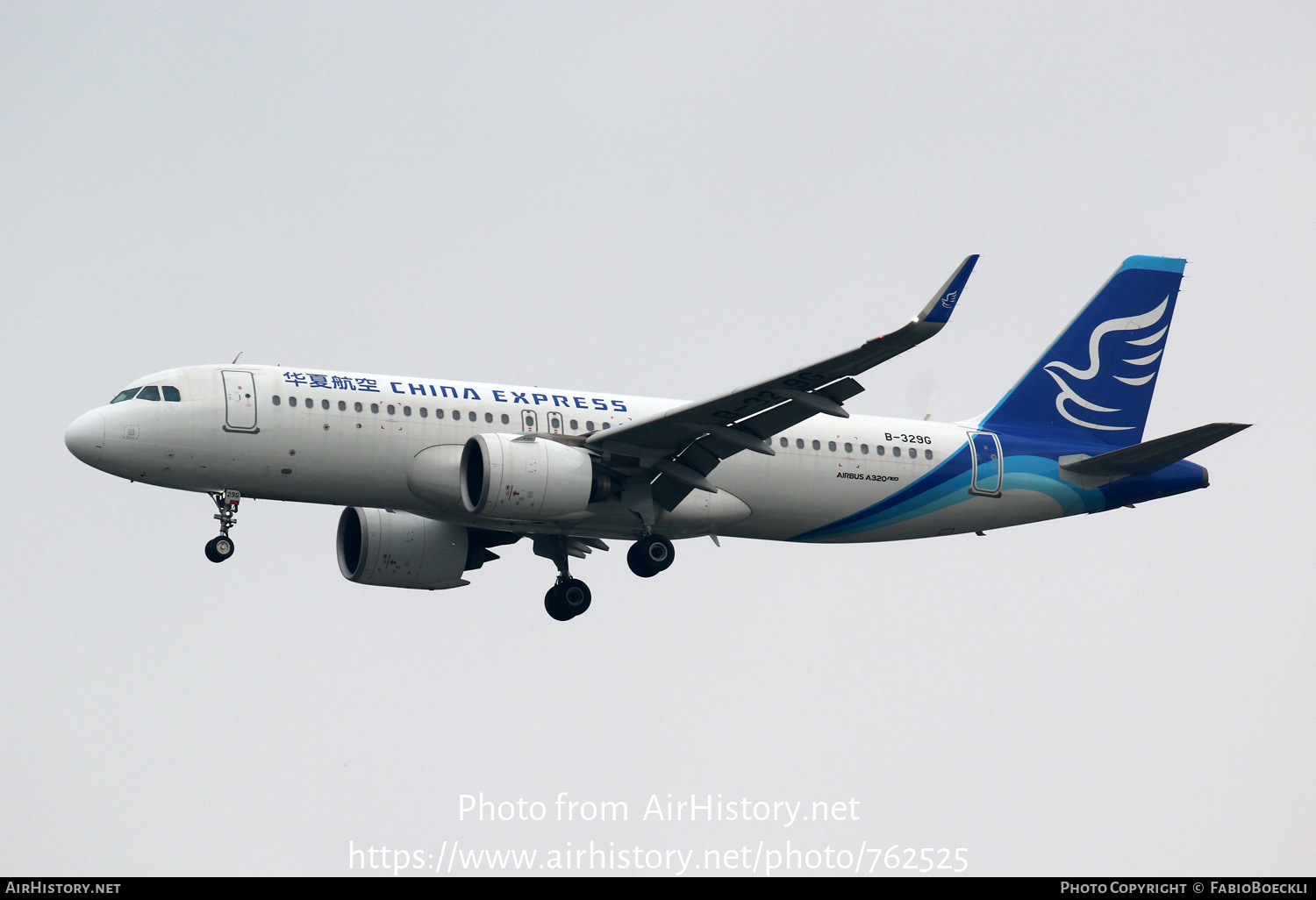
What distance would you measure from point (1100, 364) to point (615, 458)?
14.0 meters

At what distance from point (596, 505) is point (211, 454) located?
7.76 metres

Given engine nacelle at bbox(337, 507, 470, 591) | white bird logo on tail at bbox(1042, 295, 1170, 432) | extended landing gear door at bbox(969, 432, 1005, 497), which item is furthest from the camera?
white bird logo on tail at bbox(1042, 295, 1170, 432)

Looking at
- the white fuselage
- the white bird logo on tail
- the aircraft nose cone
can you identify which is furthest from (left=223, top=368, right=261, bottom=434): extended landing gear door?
the white bird logo on tail

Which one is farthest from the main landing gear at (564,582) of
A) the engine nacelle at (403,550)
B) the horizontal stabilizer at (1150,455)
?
the horizontal stabilizer at (1150,455)

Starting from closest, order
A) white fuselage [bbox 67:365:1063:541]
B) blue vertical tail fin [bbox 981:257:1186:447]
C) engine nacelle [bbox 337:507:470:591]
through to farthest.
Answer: white fuselage [bbox 67:365:1063:541] < engine nacelle [bbox 337:507:470:591] < blue vertical tail fin [bbox 981:257:1186:447]

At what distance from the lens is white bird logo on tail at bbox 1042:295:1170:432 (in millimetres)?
38656

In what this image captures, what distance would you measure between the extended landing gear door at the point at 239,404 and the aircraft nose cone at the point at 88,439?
2.45 meters

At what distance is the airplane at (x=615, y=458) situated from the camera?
31.3 meters

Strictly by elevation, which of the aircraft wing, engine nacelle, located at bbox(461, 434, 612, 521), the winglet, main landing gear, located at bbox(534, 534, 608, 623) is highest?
the winglet

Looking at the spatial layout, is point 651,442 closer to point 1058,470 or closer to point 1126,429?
point 1058,470

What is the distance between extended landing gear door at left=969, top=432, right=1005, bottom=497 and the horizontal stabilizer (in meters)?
1.66

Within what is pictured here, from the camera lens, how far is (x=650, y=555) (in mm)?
33594

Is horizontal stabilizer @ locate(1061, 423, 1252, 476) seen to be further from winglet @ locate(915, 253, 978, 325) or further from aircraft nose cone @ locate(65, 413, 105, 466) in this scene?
aircraft nose cone @ locate(65, 413, 105, 466)

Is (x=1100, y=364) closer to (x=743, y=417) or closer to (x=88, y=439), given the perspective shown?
(x=743, y=417)
